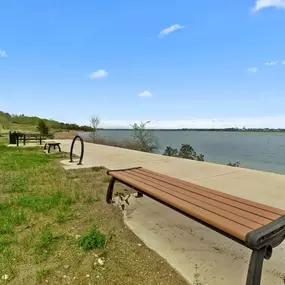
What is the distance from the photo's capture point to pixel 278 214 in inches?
67.1

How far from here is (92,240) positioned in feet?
7.89

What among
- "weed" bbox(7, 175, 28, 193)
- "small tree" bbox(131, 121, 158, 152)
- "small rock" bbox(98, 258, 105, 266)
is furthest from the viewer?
"small tree" bbox(131, 121, 158, 152)

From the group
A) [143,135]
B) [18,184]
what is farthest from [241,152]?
[18,184]

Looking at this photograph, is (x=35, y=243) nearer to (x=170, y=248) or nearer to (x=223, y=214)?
(x=170, y=248)

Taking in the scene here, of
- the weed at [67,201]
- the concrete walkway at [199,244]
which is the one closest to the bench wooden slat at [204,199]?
the concrete walkway at [199,244]

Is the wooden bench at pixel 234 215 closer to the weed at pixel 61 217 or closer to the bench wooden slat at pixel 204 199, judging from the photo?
the bench wooden slat at pixel 204 199

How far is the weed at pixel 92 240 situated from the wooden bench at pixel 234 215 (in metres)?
0.63

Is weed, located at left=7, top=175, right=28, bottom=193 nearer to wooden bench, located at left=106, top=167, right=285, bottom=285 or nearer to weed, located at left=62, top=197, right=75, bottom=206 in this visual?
weed, located at left=62, top=197, right=75, bottom=206

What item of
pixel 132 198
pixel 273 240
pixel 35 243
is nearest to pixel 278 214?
pixel 273 240

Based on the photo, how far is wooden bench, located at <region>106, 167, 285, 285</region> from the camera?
4.61 feet

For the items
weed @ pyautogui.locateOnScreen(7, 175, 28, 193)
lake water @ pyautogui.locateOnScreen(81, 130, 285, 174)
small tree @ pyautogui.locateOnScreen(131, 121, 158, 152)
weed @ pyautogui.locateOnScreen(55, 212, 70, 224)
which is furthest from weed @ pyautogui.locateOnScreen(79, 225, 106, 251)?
small tree @ pyautogui.locateOnScreen(131, 121, 158, 152)

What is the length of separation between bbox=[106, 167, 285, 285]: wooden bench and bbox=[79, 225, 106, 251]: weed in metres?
0.63

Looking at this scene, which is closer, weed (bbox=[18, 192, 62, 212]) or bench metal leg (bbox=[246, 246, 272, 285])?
bench metal leg (bbox=[246, 246, 272, 285])

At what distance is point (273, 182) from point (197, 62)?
27.6 ft
